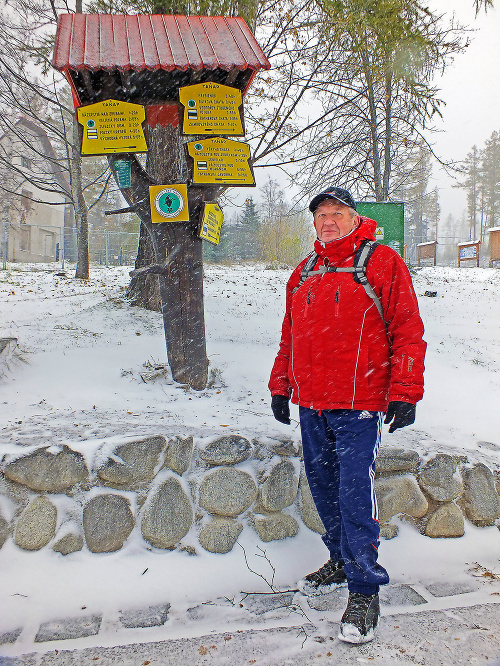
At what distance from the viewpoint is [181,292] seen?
3.66m

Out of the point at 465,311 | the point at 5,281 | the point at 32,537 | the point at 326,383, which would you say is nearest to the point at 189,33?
the point at 326,383

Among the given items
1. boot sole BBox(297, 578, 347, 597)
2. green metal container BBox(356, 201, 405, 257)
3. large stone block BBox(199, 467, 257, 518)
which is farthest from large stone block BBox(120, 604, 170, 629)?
green metal container BBox(356, 201, 405, 257)

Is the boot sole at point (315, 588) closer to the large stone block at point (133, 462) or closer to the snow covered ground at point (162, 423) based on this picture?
the snow covered ground at point (162, 423)

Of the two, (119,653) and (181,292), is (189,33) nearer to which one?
(181,292)

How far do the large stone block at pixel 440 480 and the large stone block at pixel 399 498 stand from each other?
7 centimetres

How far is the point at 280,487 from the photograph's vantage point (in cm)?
275

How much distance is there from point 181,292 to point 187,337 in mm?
370

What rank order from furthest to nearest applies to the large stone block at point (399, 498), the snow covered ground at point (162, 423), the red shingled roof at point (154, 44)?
the red shingled roof at point (154, 44), the large stone block at point (399, 498), the snow covered ground at point (162, 423)

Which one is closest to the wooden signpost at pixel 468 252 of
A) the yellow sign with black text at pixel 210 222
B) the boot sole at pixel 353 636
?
the yellow sign with black text at pixel 210 222

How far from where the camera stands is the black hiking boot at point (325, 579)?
233 centimetres

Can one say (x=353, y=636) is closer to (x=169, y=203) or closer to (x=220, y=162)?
(x=169, y=203)

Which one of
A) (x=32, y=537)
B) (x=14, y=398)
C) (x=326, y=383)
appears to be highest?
(x=326, y=383)

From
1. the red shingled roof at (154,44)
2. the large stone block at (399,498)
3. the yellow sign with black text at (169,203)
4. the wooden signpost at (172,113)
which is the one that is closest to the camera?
the large stone block at (399,498)

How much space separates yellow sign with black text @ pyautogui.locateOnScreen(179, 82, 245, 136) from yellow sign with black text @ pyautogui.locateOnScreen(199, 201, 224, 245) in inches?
21.7
